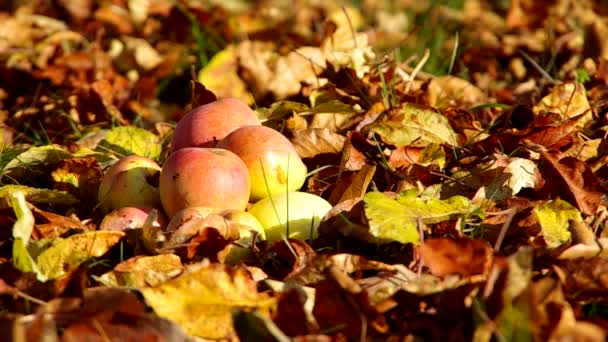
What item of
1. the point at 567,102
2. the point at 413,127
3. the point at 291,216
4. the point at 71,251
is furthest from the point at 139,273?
the point at 567,102

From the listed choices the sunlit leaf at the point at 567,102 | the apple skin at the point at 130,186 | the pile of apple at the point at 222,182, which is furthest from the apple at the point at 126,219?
the sunlit leaf at the point at 567,102

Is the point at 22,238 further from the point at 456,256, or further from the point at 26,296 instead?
the point at 456,256

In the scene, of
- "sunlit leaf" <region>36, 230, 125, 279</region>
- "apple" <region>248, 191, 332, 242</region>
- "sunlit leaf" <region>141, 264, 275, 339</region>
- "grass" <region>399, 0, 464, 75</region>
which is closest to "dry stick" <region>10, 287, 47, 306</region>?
"sunlit leaf" <region>36, 230, 125, 279</region>

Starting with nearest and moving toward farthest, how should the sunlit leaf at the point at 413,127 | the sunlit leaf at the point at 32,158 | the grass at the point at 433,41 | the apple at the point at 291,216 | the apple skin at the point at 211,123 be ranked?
the apple at the point at 291,216 < the apple skin at the point at 211,123 < the sunlit leaf at the point at 32,158 < the sunlit leaf at the point at 413,127 < the grass at the point at 433,41

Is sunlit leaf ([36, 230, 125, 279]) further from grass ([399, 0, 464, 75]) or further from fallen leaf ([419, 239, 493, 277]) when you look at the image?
grass ([399, 0, 464, 75])

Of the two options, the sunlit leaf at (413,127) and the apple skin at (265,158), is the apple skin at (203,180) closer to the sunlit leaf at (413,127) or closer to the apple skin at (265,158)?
the apple skin at (265,158)

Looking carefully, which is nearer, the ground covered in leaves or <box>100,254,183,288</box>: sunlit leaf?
the ground covered in leaves
